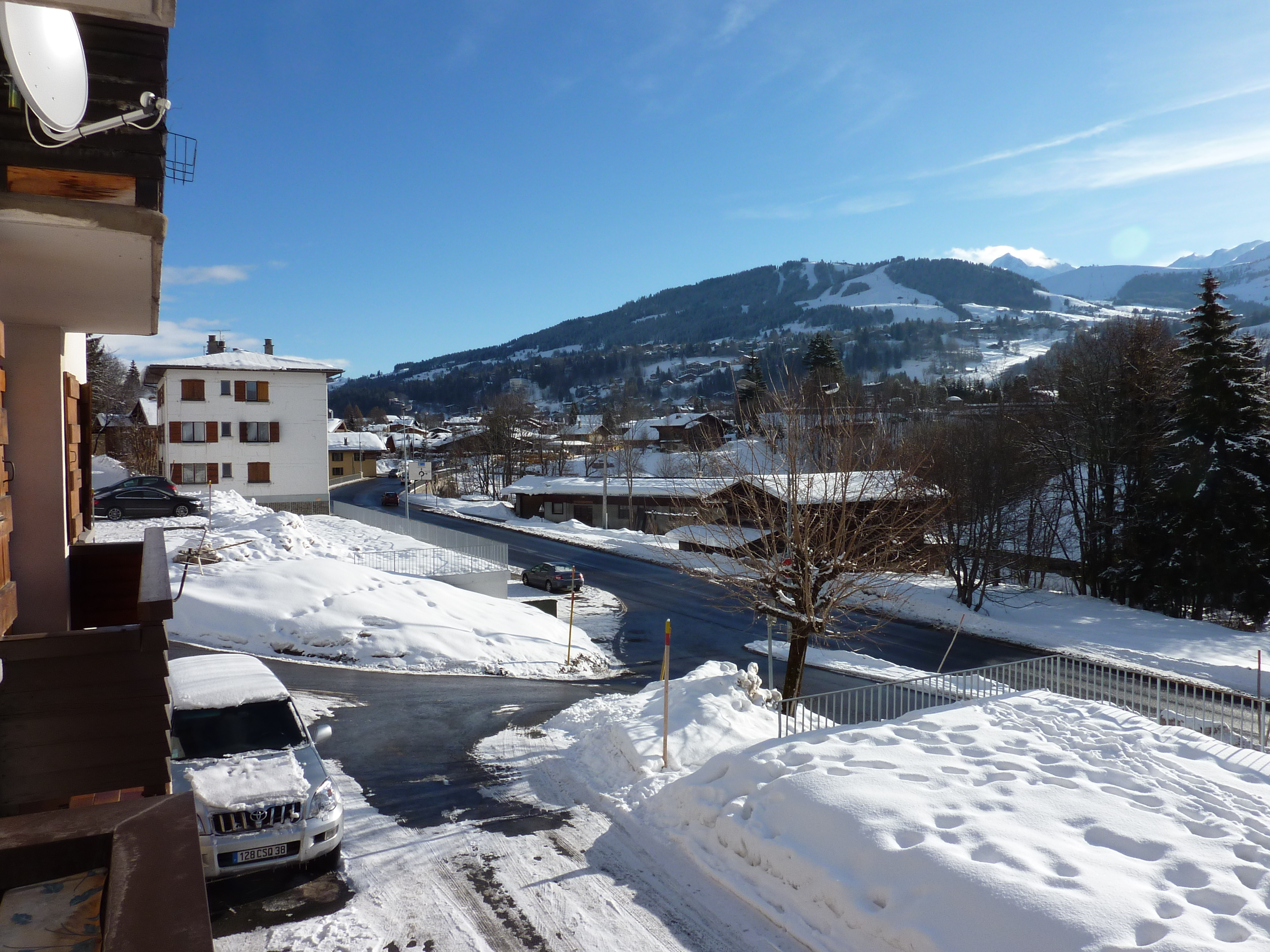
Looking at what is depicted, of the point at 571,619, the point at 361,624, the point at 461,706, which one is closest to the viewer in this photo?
the point at 461,706

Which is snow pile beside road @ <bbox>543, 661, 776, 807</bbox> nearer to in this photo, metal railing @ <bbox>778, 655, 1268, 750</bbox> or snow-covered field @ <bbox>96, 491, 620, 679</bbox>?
metal railing @ <bbox>778, 655, 1268, 750</bbox>

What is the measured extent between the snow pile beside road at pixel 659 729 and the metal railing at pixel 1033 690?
2.58ft

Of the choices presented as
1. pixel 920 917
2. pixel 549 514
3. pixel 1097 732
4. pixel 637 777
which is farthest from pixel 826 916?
pixel 549 514

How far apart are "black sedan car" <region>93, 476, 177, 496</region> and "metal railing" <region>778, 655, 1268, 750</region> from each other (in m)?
32.2

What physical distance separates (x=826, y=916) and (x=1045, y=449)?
3810 cm

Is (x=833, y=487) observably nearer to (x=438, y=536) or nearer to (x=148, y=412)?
(x=438, y=536)

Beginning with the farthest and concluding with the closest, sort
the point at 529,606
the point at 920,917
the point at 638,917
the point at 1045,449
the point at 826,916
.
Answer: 1. the point at 1045,449
2. the point at 529,606
3. the point at 638,917
4. the point at 826,916
5. the point at 920,917

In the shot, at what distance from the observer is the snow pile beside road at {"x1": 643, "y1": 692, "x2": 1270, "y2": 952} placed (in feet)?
18.0

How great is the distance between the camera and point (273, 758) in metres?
Answer: 8.13

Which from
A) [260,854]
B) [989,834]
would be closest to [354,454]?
[260,854]

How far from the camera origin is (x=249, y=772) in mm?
7824

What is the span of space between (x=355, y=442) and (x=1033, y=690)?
103255 mm

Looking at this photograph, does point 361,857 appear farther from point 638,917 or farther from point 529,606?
point 529,606

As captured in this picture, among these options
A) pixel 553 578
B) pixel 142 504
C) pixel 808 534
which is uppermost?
pixel 808 534
